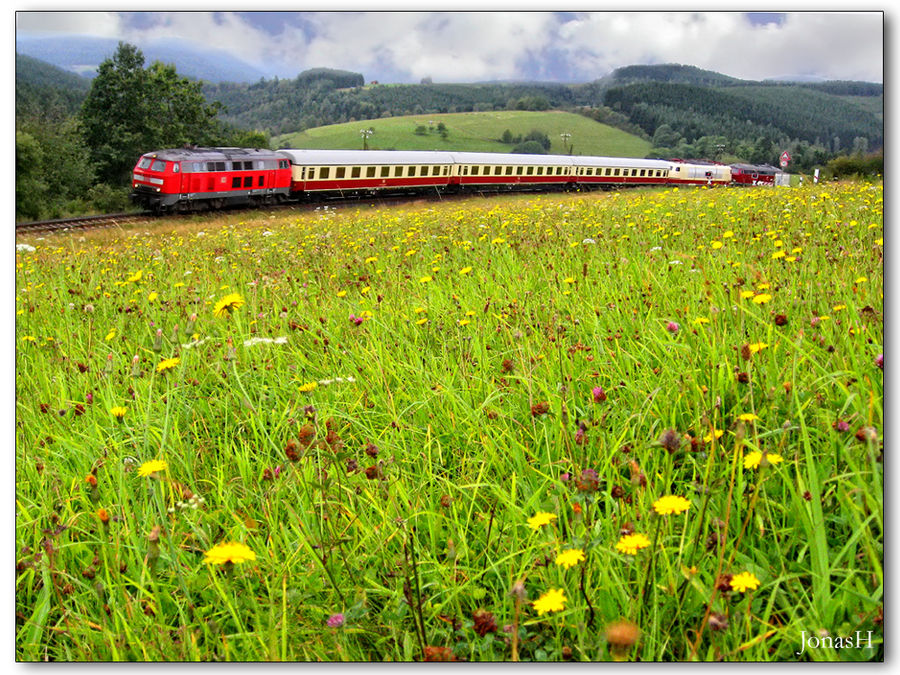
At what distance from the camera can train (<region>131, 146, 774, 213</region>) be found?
655 inches

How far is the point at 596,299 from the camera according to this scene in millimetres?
3021

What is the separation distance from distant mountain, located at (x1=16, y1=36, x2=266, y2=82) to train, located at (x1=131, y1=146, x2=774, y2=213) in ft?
39.8

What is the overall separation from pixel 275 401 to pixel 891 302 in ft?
7.23

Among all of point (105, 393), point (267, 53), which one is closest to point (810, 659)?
point (105, 393)

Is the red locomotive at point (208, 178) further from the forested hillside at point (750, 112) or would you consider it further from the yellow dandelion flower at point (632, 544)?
the yellow dandelion flower at point (632, 544)

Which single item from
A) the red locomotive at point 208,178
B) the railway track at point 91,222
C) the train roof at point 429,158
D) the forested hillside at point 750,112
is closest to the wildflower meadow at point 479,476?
the forested hillside at point 750,112

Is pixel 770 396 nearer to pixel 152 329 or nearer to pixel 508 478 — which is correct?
pixel 508 478

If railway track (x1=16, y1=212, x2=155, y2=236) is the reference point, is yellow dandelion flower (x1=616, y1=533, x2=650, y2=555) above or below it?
below

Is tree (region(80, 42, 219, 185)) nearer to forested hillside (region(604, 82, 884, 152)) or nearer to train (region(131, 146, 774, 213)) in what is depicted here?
train (region(131, 146, 774, 213))

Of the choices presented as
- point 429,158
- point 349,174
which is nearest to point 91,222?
point 349,174

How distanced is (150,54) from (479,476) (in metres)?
2.73

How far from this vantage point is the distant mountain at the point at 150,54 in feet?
8.14

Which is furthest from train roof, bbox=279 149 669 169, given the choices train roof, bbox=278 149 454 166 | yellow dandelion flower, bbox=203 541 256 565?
yellow dandelion flower, bbox=203 541 256 565

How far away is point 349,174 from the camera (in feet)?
68.8
